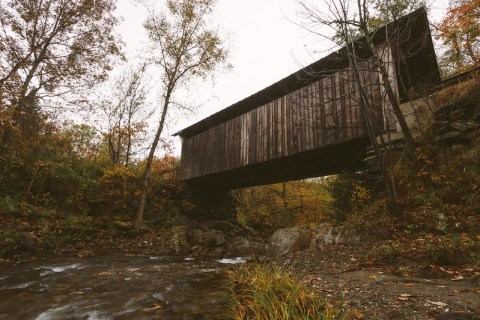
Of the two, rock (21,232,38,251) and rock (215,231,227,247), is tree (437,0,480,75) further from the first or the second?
rock (21,232,38,251)

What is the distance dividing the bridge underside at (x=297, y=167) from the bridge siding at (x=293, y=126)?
0.29 metres

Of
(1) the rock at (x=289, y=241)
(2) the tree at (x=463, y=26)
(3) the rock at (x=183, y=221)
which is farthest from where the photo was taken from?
(3) the rock at (x=183, y=221)

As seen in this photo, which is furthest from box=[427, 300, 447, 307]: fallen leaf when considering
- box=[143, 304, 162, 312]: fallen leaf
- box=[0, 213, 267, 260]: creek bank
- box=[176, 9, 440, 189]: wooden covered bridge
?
box=[0, 213, 267, 260]: creek bank

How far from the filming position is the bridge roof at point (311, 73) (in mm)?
6820

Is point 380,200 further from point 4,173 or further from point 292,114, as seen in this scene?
point 4,173

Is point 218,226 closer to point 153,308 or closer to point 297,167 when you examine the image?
point 297,167

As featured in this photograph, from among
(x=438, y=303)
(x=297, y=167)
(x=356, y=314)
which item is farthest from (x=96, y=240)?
(x=438, y=303)

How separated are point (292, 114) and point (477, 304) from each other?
713 cm

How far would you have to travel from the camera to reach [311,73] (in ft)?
23.3

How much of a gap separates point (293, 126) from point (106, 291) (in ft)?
22.0

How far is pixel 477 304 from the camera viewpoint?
2230 mm

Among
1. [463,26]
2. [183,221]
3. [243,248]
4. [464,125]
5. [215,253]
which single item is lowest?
[215,253]

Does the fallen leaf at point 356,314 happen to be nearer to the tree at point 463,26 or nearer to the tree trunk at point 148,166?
the tree trunk at point 148,166

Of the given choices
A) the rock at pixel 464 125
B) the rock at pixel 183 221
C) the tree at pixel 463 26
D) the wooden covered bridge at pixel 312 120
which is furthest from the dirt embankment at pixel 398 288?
the tree at pixel 463 26
